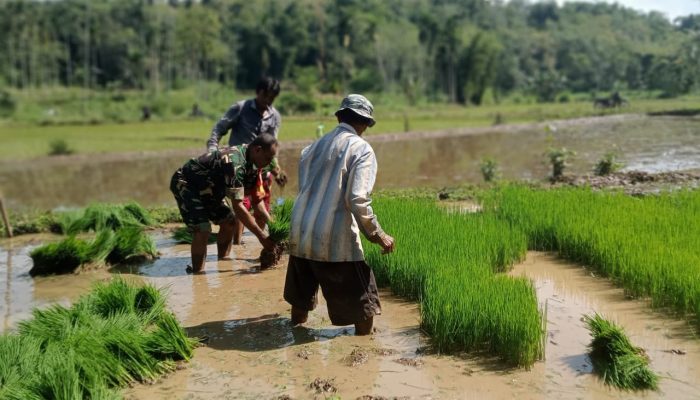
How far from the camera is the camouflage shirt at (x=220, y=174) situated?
16.2 feet

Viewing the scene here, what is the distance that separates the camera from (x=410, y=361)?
360 centimetres

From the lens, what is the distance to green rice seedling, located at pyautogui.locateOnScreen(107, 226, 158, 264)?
6.09 metres

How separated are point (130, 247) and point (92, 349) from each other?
2.94 m

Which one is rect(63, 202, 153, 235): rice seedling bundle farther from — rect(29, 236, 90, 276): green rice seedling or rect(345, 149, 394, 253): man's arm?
rect(345, 149, 394, 253): man's arm

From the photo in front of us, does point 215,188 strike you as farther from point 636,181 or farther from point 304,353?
point 636,181

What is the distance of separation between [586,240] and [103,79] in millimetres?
47703

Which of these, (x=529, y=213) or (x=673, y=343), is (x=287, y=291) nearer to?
(x=673, y=343)

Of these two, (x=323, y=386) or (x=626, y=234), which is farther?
(x=626, y=234)

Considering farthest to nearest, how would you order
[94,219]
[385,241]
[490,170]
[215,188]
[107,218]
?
1. [490,170]
2. [94,219]
3. [107,218]
4. [215,188]
5. [385,241]

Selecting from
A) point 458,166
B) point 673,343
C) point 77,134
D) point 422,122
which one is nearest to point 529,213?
point 673,343

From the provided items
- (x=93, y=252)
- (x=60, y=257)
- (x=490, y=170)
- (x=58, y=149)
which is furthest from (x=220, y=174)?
(x=58, y=149)

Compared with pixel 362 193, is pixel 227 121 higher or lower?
higher

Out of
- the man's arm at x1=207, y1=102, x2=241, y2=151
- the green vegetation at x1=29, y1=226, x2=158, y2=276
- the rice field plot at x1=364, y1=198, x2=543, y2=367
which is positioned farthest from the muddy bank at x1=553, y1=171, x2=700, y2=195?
the green vegetation at x1=29, y1=226, x2=158, y2=276

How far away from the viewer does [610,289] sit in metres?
4.85
